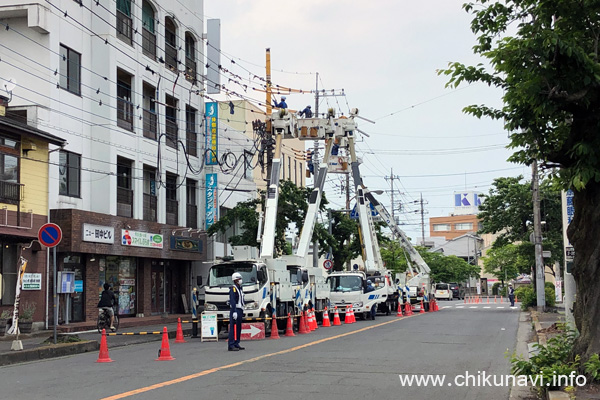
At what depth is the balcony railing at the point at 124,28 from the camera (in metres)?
30.1

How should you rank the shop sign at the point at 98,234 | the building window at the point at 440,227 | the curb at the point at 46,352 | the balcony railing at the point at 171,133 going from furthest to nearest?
1. the building window at the point at 440,227
2. the balcony railing at the point at 171,133
3. the shop sign at the point at 98,234
4. the curb at the point at 46,352

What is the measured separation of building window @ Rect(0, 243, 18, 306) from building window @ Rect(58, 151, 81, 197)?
3394mm

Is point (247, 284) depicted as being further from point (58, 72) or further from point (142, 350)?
point (58, 72)

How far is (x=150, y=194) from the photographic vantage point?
107ft

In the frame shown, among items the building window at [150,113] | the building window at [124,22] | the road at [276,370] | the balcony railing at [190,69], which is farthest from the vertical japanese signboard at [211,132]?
the road at [276,370]

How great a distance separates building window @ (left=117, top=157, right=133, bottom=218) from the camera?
29969 millimetres

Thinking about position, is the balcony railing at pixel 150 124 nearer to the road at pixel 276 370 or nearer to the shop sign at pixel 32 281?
the shop sign at pixel 32 281

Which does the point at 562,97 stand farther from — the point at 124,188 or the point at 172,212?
the point at 172,212

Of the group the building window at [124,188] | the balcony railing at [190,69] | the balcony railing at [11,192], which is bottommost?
the balcony railing at [11,192]

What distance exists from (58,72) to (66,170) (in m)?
3.56

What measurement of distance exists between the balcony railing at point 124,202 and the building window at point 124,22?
20.7ft

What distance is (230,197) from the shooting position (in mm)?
39500

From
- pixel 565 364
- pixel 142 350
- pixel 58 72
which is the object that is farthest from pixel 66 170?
pixel 565 364

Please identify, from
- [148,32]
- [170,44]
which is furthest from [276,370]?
[170,44]
